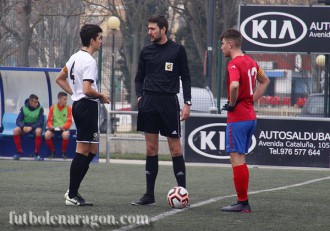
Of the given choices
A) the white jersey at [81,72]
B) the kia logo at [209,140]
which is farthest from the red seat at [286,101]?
the white jersey at [81,72]

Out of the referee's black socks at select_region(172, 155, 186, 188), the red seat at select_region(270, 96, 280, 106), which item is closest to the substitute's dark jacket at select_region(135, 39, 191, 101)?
the referee's black socks at select_region(172, 155, 186, 188)

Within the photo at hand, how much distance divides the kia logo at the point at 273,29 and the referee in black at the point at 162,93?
33.6 feet

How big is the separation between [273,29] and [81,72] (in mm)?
10906

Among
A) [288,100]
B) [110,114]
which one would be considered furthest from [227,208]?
[288,100]

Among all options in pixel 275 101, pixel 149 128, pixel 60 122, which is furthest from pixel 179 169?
pixel 275 101

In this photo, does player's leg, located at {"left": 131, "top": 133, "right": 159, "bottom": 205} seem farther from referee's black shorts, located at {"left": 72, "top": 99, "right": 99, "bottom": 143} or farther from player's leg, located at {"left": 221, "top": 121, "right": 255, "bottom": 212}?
player's leg, located at {"left": 221, "top": 121, "right": 255, "bottom": 212}

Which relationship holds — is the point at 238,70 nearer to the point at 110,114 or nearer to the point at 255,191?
the point at 255,191

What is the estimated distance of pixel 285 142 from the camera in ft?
60.0

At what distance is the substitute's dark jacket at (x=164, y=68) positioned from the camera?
981cm

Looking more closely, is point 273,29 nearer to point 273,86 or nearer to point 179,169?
point 273,86

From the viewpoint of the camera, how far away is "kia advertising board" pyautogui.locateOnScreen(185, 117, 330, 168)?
59.8 ft

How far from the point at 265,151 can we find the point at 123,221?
10389 mm

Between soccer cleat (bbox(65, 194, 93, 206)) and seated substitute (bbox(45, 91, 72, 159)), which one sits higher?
seated substitute (bbox(45, 91, 72, 159))

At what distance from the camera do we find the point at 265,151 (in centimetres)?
1834
